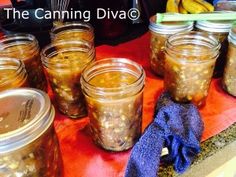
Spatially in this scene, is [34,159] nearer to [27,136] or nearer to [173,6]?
[27,136]

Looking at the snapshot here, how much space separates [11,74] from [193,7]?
543 millimetres

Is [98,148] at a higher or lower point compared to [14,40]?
lower

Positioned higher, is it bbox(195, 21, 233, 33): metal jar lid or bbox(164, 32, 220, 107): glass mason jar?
bbox(195, 21, 233, 33): metal jar lid

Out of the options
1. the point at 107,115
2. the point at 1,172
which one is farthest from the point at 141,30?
the point at 1,172

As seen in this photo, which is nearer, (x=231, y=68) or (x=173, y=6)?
(x=231, y=68)

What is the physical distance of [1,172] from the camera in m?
0.36

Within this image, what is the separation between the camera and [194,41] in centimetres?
62

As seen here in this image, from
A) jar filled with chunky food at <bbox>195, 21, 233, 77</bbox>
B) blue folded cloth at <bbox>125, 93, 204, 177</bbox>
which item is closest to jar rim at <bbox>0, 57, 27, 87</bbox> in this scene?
blue folded cloth at <bbox>125, 93, 204, 177</bbox>

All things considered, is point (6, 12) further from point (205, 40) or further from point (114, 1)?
point (205, 40)

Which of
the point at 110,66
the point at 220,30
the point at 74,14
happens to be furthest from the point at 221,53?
the point at 74,14

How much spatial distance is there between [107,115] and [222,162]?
0.85 feet

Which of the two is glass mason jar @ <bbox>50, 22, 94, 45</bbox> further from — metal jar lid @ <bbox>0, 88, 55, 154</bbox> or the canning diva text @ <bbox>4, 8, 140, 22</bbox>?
metal jar lid @ <bbox>0, 88, 55, 154</bbox>

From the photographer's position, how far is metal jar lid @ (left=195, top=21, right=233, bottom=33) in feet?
2.10

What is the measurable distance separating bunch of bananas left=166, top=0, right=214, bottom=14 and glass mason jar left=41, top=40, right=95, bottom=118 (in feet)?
1.12
